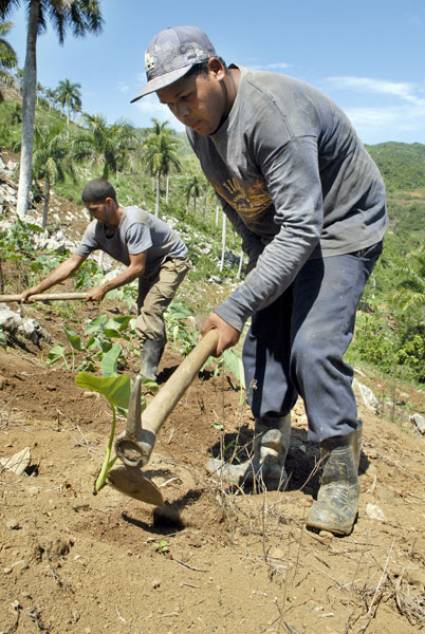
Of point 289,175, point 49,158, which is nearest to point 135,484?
point 289,175

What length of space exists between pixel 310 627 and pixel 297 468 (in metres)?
1.48

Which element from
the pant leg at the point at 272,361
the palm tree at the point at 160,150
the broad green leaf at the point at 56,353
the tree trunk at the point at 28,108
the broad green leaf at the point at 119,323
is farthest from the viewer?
the palm tree at the point at 160,150

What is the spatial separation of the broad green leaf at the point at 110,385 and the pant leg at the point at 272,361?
0.81 metres

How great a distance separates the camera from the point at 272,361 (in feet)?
9.00

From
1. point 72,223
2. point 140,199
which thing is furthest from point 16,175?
point 140,199

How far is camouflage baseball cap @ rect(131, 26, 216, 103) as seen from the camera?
1.89 m

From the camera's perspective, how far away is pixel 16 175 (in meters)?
27.9

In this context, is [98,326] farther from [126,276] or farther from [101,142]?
[101,142]

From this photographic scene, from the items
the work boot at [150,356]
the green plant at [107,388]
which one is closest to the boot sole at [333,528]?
the green plant at [107,388]

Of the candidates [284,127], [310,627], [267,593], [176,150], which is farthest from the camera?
[176,150]

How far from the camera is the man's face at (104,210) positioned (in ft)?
14.1

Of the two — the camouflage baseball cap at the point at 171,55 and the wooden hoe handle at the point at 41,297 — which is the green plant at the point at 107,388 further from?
the wooden hoe handle at the point at 41,297

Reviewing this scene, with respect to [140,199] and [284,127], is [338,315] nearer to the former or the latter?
[284,127]

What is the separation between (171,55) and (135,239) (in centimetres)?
257
